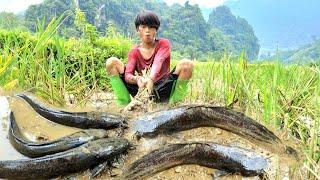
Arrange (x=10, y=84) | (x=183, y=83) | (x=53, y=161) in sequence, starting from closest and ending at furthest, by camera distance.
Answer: (x=53, y=161)
(x=183, y=83)
(x=10, y=84)

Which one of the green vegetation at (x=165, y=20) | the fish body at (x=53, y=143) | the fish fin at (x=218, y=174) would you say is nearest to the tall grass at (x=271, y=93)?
the fish fin at (x=218, y=174)

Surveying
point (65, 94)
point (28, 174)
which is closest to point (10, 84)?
point (65, 94)

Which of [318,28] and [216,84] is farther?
[318,28]

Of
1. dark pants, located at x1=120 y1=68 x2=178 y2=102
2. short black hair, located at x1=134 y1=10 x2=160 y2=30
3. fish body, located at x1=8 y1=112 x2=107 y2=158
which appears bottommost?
fish body, located at x1=8 y1=112 x2=107 y2=158

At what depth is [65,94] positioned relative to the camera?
16.5ft

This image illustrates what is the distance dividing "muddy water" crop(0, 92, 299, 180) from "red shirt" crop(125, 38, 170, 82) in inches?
15.3

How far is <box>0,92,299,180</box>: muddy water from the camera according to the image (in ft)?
10.6

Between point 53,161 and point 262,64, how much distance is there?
8.12ft

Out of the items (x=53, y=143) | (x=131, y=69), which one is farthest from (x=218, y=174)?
(x=131, y=69)

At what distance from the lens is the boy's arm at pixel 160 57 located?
174 inches

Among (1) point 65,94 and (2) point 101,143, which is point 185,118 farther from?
(1) point 65,94

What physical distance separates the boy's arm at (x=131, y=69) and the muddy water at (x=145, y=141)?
305 millimetres

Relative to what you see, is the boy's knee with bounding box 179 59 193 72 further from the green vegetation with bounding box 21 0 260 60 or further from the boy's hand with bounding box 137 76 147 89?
the green vegetation with bounding box 21 0 260 60

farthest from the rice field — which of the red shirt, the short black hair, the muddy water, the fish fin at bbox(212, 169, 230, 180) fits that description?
the short black hair
